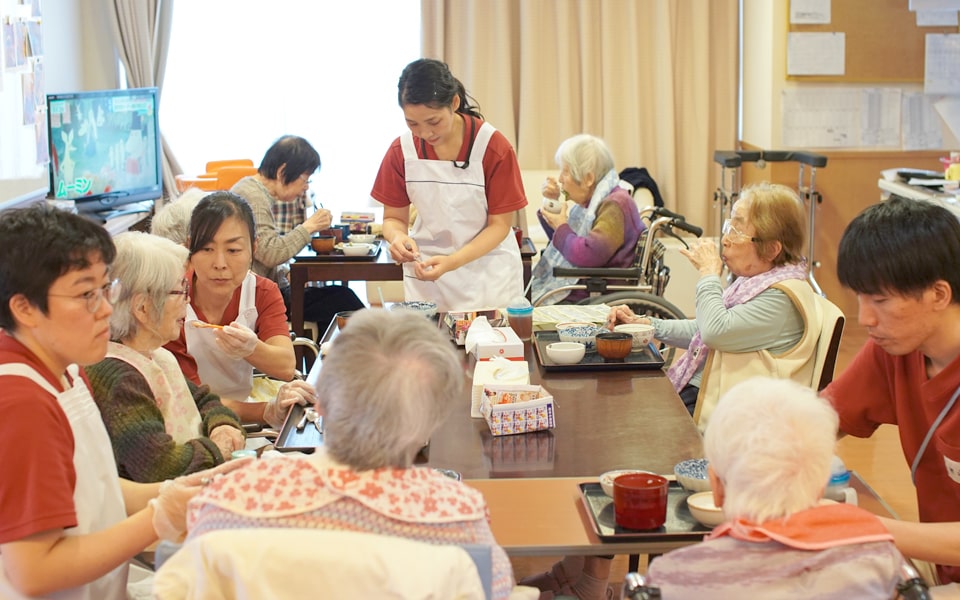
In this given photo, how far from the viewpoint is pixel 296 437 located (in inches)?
84.2

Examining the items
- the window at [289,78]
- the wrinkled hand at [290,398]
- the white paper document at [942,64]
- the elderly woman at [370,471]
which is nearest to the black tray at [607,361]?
the wrinkled hand at [290,398]

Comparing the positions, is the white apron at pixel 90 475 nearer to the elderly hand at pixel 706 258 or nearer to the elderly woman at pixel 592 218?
the elderly hand at pixel 706 258

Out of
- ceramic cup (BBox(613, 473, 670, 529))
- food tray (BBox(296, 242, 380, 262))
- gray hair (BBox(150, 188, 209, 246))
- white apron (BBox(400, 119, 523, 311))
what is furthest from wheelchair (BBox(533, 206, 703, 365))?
ceramic cup (BBox(613, 473, 670, 529))

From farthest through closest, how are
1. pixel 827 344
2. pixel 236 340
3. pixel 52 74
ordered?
pixel 52 74, pixel 827 344, pixel 236 340

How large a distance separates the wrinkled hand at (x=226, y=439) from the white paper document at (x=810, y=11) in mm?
4712

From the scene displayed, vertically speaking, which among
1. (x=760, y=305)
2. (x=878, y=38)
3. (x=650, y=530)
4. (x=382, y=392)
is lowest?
(x=650, y=530)

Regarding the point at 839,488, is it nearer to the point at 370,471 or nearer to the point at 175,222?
the point at 370,471

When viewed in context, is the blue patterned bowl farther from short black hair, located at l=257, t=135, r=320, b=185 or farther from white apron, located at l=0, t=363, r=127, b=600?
short black hair, located at l=257, t=135, r=320, b=185

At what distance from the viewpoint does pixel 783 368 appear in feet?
8.45

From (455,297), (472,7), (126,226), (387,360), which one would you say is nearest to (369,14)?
(472,7)

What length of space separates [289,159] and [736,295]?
2.15m

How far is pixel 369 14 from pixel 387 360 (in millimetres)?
5997

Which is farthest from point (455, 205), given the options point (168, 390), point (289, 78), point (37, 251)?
point (289, 78)

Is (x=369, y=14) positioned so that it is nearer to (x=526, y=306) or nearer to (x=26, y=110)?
(x=26, y=110)
